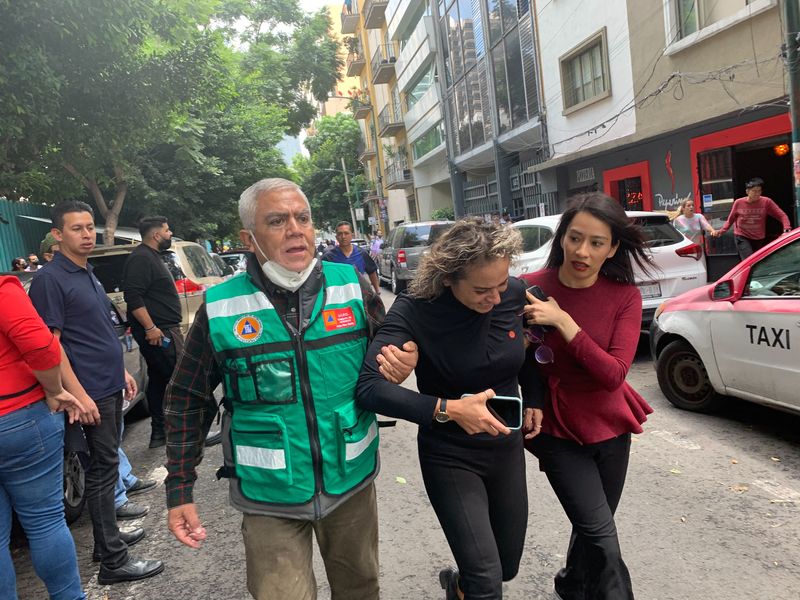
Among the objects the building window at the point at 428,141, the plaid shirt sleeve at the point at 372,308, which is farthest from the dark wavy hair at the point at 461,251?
the building window at the point at 428,141

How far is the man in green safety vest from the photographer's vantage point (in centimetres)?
187

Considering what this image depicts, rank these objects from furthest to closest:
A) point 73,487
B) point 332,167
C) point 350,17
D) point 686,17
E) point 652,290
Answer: point 332,167
point 350,17
point 686,17
point 652,290
point 73,487

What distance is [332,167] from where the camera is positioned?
55.0m

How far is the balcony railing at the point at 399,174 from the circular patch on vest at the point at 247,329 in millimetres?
34473

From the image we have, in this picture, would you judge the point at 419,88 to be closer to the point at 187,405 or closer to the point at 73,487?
the point at 73,487

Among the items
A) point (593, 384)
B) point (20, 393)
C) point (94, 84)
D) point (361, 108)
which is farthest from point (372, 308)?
point (361, 108)

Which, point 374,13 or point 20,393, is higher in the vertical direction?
point 374,13

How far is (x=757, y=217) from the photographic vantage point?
28.6 feet

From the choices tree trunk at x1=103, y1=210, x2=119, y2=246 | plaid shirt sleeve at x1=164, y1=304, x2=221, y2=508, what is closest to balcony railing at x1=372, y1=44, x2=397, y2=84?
tree trunk at x1=103, y1=210, x2=119, y2=246

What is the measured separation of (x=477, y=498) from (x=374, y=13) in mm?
38901

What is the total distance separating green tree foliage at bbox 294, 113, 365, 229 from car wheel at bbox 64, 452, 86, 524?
49.4 metres

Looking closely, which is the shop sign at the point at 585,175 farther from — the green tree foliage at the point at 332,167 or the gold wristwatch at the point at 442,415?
the green tree foliage at the point at 332,167

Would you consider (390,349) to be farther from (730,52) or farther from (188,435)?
(730,52)

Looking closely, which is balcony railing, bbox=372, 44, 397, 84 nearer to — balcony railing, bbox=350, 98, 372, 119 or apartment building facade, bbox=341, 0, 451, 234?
apartment building facade, bbox=341, 0, 451, 234
